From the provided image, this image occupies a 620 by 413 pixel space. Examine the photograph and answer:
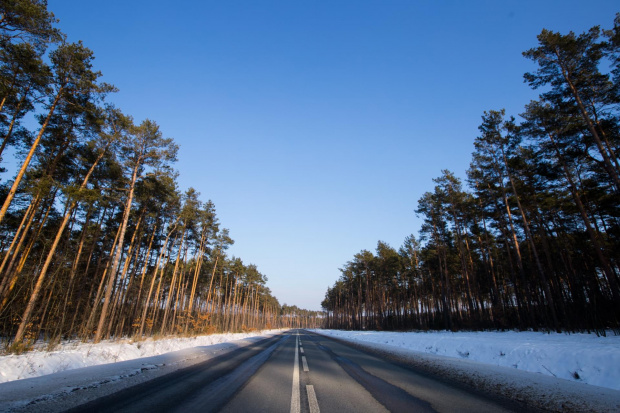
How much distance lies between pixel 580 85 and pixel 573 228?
16022 millimetres

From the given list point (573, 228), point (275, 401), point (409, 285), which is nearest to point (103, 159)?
point (275, 401)

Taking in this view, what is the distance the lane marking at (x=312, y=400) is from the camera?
3643mm

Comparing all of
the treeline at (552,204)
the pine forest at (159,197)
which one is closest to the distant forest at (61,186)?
the pine forest at (159,197)

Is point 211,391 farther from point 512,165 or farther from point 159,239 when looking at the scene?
point 159,239

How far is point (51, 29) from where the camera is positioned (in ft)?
38.0

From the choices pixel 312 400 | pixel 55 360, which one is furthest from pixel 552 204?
pixel 55 360

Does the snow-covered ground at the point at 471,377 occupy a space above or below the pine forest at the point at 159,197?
below

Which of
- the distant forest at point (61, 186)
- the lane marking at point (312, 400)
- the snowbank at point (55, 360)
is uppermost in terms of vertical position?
the distant forest at point (61, 186)

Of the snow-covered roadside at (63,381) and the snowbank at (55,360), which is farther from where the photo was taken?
the snowbank at (55,360)

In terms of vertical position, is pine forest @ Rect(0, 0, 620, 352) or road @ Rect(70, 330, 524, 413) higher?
pine forest @ Rect(0, 0, 620, 352)

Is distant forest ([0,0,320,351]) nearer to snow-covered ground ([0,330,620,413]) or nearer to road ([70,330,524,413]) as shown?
snow-covered ground ([0,330,620,413])

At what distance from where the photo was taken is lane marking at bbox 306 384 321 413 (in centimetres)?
364

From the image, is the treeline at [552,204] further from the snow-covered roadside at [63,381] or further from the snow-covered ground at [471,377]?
the snow-covered roadside at [63,381]

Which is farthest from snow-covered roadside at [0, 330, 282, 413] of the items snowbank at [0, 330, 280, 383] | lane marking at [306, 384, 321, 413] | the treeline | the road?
the treeline
